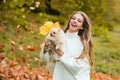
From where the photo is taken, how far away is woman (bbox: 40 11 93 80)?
4.90 m

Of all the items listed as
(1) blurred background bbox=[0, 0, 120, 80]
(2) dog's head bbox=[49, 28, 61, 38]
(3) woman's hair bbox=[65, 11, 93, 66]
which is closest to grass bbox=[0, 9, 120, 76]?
(1) blurred background bbox=[0, 0, 120, 80]

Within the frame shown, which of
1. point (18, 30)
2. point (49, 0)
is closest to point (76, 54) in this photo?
point (18, 30)

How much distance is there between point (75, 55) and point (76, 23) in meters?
0.35

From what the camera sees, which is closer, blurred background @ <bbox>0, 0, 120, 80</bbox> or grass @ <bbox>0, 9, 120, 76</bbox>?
grass @ <bbox>0, 9, 120, 76</bbox>

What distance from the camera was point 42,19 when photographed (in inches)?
710

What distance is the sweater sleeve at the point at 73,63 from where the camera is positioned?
4863 mm

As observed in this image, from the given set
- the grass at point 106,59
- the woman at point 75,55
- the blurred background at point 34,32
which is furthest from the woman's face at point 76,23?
the grass at point 106,59

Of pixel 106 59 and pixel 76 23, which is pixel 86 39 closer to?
pixel 76 23

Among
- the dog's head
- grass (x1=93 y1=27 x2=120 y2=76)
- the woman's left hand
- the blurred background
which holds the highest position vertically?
the dog's head

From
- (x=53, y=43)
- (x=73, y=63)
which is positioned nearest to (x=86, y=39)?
(x=73, y=63)

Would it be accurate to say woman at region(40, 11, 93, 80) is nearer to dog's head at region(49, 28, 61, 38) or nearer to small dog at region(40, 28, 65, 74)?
small dog at region(40, 28, 65, 74)

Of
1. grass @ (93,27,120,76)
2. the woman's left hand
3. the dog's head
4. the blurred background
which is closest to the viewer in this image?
the dog's head

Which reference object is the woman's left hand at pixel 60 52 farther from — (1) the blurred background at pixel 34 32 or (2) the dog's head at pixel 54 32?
(1) the blurred background at pixel 34 32

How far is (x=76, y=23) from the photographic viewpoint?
5055 millimetres
